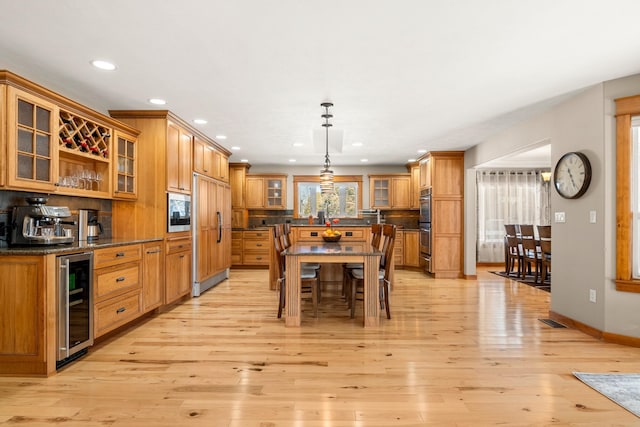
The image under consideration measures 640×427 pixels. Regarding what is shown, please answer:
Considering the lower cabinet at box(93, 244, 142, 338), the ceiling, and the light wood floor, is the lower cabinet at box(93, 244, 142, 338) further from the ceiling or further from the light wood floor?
the ceiling

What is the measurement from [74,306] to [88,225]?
136 centimetres

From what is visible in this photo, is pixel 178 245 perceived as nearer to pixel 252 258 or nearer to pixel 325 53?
pixel 325 53

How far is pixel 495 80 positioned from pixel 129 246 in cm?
386

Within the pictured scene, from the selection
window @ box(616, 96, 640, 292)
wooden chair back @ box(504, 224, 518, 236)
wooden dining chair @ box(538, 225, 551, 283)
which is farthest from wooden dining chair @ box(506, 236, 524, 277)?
window @ box(616, 96, 640, 292)

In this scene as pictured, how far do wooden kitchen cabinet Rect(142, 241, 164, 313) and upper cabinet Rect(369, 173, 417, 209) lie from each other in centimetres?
530

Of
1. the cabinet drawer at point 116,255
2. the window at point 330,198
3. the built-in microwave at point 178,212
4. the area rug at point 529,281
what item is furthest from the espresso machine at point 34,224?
the area rug at point 529,281

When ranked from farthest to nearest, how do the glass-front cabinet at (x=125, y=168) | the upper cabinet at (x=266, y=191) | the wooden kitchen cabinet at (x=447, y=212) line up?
the upper cabinet at (x=266, y=191) → the wooden kitchen cabinet at (x=447, y=212) → the glass-front cabinet at (x=125, y=168)

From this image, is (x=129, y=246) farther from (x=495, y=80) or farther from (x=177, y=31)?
(x=495, y=80)

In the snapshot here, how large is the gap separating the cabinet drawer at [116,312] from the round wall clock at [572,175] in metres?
4.65

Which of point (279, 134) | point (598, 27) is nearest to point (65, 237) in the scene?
point (279, 134)

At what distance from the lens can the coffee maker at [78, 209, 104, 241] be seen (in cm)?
377

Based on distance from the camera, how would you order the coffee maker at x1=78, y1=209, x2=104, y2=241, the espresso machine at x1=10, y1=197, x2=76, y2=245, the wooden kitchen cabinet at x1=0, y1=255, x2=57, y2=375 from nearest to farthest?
the wooden kitchen cabinet at x1=0, y1=255, x2=57, y2=375 → the espresso machine at x1=10, y1=197, x2=76, y2=245 → the coffee maker at x1=78, y1=209, x2=104, y2=241

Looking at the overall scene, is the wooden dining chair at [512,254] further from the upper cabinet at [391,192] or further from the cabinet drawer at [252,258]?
the cabinet drawer at [252,258]

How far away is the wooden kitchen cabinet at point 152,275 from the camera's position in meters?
3.85
